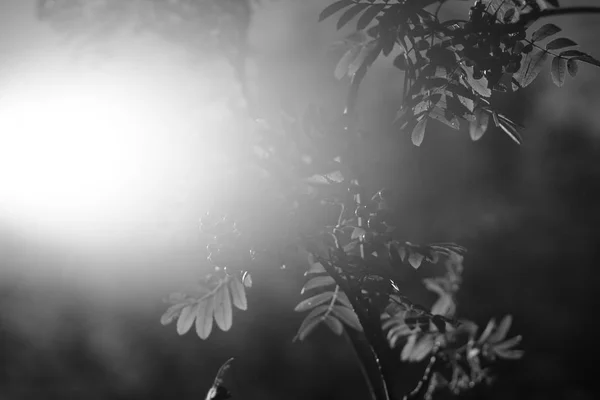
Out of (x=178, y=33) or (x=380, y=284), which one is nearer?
(x=380, y=284)

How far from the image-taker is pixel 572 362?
51.2 ft

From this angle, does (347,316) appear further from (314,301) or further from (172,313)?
(172,313)

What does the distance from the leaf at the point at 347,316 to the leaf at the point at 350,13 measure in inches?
34.6

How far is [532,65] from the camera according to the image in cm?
153

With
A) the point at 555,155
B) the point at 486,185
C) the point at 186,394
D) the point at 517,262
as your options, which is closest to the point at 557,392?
the point at 517,262

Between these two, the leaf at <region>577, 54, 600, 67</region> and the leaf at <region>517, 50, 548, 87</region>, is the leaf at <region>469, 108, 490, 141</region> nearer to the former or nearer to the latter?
the leaf at <region>517, 50, 548, 87</region>

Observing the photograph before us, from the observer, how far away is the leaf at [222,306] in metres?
1.71

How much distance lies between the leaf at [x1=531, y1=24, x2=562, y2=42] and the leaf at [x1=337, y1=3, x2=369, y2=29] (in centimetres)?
51

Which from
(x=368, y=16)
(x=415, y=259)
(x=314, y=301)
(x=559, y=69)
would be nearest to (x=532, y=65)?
(x=559, y=69)

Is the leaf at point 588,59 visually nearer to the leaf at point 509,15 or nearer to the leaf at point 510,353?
the leaf at point 509,15

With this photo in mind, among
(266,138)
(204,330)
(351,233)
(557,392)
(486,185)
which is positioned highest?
(266,138)

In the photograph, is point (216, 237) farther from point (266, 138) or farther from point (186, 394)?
point (186, 394)

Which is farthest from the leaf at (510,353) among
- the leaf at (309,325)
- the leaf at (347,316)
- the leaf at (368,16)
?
the leaf at (368,16)

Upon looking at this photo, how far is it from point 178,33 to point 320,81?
8.18 feet
